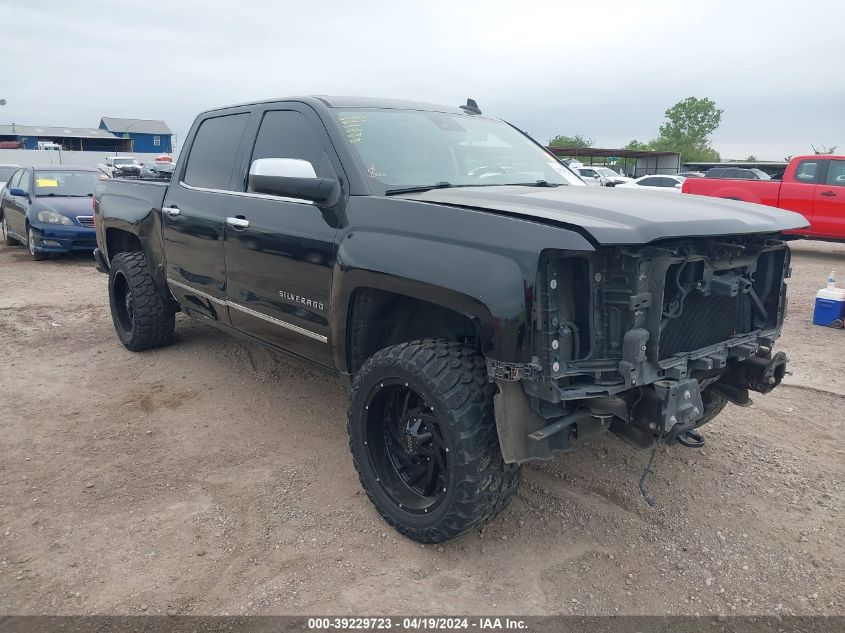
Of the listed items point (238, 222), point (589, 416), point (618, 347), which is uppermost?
point (238, 222)

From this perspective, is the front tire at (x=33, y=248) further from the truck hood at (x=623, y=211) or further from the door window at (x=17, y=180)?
the truck hood at (x=623, y=211)

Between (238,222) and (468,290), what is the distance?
73.2 inches

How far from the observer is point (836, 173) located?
11227mm

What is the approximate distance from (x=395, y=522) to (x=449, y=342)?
2.76 ft

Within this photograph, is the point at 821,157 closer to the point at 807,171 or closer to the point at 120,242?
the point at 807,171

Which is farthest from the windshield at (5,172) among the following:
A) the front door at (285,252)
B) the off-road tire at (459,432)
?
the off-road tire at (459,432)

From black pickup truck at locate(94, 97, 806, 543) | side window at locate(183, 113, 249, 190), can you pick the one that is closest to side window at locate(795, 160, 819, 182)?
black pickup truck at locate(94, 97, 806, 543)

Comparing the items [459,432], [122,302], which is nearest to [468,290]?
[459,432]

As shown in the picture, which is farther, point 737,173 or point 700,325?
point 737,173

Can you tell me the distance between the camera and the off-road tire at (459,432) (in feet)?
8.56

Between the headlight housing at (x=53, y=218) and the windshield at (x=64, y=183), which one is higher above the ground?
the windshield at (x=64, y=183)

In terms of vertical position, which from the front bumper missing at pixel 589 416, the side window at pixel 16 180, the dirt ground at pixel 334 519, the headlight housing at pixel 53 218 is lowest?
the dirt ground at pixel 334 519

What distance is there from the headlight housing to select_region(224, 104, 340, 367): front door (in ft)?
26.3

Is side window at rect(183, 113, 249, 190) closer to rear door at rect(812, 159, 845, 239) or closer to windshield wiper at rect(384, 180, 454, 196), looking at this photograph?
windshield wiper at rect(384, 180, 454, 196)
